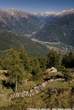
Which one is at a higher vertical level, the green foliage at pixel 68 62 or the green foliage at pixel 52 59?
the green foliage at pixel 52 59

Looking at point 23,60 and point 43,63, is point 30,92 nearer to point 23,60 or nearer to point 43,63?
point 23,60

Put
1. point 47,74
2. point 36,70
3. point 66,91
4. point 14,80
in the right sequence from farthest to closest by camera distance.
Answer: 1. point 47,74
2. point 36,70
3. point 14,80
4. point 66,91

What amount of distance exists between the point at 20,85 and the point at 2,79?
7778mm

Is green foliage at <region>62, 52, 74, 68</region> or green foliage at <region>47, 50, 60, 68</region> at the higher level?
green foliage at <region>47, 50, 60, 68</region>

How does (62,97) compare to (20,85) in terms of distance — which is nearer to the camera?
(62,97)

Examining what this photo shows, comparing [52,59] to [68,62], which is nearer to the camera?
[52,59]

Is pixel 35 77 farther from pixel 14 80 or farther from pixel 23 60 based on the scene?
pixel 14 80

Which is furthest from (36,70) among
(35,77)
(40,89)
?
(40,89)

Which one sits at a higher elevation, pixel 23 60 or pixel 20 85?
pixel 23 60

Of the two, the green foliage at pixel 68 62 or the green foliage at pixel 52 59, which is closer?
the green foliage at pixel 52 59

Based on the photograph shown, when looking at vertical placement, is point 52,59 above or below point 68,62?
above

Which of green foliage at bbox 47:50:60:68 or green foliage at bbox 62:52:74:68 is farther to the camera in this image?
green foliage at bbox 62:52:74:68

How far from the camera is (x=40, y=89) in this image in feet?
223

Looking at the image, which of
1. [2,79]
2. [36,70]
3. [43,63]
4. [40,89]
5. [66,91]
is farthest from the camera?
[43,63]
